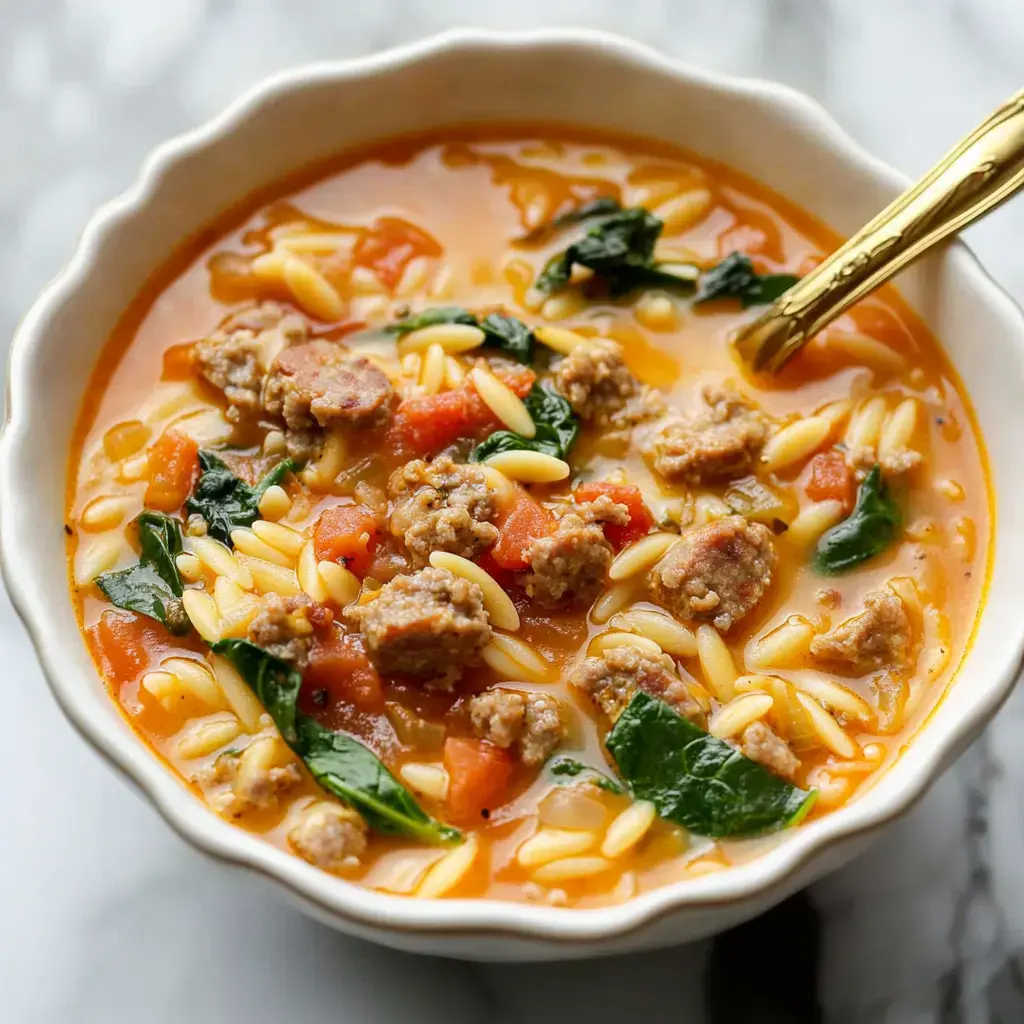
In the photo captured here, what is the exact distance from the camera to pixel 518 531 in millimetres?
3998

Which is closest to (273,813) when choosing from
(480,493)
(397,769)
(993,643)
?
(397,769)

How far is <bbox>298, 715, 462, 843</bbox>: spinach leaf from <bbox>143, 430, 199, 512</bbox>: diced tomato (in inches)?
32.5

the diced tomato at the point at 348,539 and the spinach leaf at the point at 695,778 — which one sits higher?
the diced tomato at the point at 348,539

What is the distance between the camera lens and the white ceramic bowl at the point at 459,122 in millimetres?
3402

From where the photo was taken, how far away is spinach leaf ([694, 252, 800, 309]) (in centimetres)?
458

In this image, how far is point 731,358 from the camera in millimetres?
4504

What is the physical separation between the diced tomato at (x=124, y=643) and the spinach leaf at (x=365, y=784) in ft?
1.68

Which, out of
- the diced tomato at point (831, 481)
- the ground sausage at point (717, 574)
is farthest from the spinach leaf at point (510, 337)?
the diced tomato at point (831, 481)

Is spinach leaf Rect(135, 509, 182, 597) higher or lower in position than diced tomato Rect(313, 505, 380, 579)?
higher

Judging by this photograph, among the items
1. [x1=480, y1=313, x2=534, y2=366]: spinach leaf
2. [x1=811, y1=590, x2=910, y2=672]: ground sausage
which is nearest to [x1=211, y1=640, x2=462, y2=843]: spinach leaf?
[x1=811, y1=590, x2=910, y2=672]: ground sausage

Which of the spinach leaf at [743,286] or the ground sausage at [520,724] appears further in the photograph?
the spinach leaf at [743,286]

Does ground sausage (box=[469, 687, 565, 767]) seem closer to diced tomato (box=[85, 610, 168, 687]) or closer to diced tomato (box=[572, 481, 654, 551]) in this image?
diced tomato (box=[572, 481, 654, 551])

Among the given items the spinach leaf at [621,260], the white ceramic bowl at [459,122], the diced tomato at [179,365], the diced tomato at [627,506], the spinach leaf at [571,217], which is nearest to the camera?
the white ceramic bowl at [459,122]

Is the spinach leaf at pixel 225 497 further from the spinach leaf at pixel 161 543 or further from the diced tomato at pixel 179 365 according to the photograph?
the diced tomato at pixel 179 365
